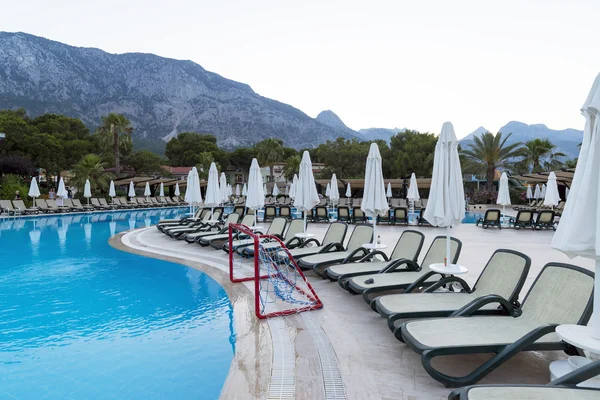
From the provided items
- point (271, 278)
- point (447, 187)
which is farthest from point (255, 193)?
point (447, 187)

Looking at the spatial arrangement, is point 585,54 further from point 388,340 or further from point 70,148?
point 70,148

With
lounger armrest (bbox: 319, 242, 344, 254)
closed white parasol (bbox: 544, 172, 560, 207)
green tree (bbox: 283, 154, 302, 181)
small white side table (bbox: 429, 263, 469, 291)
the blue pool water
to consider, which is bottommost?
the blue pool water

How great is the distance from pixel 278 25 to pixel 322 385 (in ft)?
106

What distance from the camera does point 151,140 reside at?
350 feet

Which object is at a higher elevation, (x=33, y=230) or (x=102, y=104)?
(x=102, y=104)

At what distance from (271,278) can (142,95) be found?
129 m

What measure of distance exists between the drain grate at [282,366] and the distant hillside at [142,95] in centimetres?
10748

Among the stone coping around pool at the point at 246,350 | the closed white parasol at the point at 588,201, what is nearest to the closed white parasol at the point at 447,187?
the closed white parasol at the point at 588,201

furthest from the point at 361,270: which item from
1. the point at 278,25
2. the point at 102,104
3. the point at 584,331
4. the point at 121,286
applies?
the point at 102,104

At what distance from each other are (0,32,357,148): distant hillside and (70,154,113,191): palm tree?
74664 mm

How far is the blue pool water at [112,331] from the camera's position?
148 inches

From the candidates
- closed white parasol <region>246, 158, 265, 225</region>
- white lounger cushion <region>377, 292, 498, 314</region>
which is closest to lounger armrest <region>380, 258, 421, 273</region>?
white lounger cushion <region>377, 292, 498, 314</region>

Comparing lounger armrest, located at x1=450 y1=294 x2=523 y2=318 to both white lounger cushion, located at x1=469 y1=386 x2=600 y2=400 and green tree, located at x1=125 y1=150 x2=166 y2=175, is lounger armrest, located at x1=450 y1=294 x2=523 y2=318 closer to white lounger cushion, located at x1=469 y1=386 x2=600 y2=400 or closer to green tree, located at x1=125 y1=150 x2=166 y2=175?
white lounger cushion, located at x1=469 y1=386 x2=600 y2=400

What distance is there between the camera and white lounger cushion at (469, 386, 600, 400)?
7.54ft
